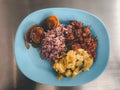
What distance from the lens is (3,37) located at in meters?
0.67

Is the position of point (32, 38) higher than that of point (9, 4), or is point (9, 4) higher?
point (9, 4)

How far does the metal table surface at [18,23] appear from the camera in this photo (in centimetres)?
66

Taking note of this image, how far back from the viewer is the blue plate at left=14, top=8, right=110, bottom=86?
0.65 m

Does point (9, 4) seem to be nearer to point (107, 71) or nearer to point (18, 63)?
point (18, 63)

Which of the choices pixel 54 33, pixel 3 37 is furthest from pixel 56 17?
pixel 3 37

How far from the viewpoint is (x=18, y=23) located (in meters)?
0.67

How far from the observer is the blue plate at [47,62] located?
2.13 feet

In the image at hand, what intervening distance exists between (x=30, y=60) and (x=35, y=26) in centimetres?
10

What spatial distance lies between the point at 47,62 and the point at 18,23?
5.5 inches

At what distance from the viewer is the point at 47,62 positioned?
66 cm

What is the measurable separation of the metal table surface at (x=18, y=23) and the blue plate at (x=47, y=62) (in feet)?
0.06

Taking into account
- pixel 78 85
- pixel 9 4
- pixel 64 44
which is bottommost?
pixel 78 85

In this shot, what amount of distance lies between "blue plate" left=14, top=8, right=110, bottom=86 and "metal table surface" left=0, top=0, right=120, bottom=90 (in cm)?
2

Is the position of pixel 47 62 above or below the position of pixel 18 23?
below
